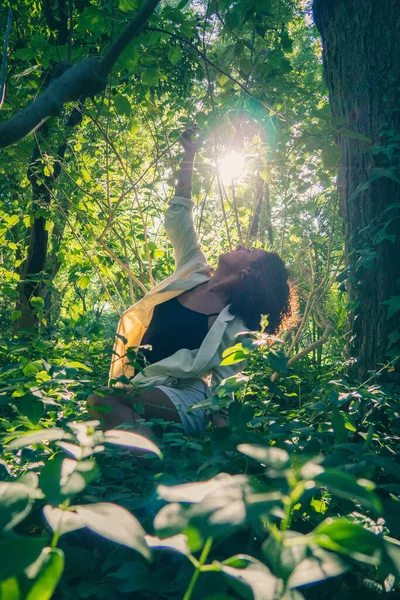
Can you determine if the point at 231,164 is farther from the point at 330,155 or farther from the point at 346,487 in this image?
the point at 346,487

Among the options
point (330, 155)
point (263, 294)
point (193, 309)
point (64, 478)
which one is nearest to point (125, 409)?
point (193, 309)

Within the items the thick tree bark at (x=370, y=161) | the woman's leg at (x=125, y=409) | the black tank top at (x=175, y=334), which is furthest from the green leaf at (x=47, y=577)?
the black tank top at (x=175, y=334)

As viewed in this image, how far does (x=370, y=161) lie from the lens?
241 cm

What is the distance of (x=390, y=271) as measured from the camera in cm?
227

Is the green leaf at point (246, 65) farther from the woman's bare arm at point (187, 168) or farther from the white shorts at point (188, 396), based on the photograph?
the white shorts at point (188, 396)

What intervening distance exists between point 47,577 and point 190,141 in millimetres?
3495

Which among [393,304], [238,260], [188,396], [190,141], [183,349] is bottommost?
[188,396]

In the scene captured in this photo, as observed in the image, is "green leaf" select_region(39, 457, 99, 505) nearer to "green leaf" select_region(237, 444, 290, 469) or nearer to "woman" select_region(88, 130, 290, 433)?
"green leaf" select_region(237, 444, 290, 469)

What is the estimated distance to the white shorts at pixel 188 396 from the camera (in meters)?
2.41

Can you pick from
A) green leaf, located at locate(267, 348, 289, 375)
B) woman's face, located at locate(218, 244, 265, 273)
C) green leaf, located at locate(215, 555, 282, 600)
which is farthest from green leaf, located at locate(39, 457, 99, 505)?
woman's face, located at locate(218, 244, 265, 273)

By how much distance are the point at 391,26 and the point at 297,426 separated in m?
2.34

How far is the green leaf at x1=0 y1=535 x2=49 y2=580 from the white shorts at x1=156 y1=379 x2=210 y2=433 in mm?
1931

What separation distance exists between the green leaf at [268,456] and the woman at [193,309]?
2.02 metres

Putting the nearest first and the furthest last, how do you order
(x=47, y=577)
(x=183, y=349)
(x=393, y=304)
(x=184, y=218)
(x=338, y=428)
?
(x=47, y=577) → (x=338, y=428) → (x=393, y=304) → (x=183, y=349) → (x=184, y=218)
